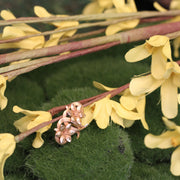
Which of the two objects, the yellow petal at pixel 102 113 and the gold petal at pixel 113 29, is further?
the gold petal at pixel 113 29

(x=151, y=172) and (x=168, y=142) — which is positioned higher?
(x=168, y=142)

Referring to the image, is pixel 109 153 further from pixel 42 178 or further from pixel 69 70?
pixel 69 70

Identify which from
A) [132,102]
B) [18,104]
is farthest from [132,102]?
[18,104]

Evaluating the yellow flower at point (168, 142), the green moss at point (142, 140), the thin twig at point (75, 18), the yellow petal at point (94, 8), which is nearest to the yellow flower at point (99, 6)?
the yellow petal at point (94, 8)

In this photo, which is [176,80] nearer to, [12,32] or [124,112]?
[124,112]

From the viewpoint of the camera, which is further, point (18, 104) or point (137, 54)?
point (18, 104)

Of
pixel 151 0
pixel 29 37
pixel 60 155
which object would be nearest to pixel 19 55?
pixel 29 37

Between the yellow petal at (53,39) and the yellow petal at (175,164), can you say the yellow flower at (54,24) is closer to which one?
the yellow petal at (53,39)
